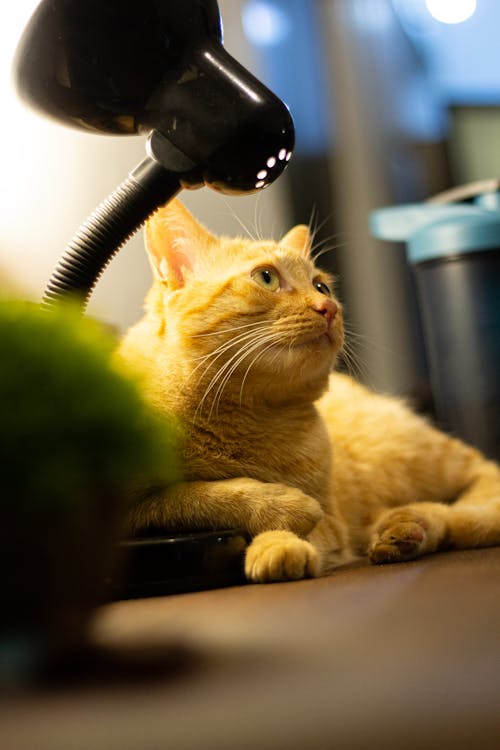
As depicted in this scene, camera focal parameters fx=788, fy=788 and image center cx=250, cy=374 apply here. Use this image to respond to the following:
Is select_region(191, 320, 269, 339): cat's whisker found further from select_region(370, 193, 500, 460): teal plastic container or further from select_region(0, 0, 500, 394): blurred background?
select_region(370, 193, 500, 460): teal plastic container

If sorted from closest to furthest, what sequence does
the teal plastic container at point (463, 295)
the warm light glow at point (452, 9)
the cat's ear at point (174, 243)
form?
the cat's ear at point (174, 243) → the teal plastic container at point (463, 295) → the warm light glow at point (452, 9)

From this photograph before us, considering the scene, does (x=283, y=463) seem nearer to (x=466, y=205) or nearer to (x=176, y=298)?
(x=176, y=298)

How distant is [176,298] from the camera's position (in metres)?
1.10

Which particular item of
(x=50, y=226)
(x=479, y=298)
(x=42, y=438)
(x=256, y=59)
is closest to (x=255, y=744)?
(x=42, y=438)

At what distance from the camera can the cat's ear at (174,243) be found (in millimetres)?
1102

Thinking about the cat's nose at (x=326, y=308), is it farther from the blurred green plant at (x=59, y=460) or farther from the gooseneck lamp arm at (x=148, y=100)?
the blurred green plant at (x=59, y=460)

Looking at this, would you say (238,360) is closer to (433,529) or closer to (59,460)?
(433,529)

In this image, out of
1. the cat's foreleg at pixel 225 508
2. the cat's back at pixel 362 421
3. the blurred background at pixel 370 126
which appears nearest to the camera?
the cat's foreleg at pixel 225 508

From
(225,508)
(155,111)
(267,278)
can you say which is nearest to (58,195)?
(267,278)

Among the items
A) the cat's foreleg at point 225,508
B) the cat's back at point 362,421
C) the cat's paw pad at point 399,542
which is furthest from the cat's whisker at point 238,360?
the cat's back at point 362,421

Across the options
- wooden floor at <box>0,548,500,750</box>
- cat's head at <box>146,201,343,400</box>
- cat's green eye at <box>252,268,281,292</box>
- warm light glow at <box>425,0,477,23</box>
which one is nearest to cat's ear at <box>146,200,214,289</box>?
cat's head at <box>146,201,343,400</box>

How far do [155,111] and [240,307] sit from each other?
0.31 m

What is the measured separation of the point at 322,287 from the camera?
1.19 meters

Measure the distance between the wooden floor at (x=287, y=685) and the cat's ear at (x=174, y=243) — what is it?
0.61 m
